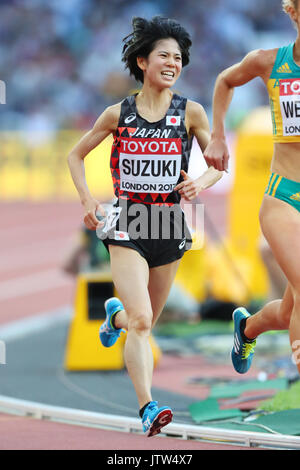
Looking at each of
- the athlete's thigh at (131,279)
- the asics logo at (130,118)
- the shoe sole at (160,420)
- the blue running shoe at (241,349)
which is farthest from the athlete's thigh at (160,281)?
the shoe sole at (160,420)

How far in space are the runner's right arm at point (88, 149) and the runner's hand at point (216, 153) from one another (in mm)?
550

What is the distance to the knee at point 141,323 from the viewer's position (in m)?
5.07

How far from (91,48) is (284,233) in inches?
1025

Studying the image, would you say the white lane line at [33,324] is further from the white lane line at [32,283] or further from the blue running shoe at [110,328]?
the blue running shoe at [110,328]

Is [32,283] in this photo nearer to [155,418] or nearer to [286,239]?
[155,418]

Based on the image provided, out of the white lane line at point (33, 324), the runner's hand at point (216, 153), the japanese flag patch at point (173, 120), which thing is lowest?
the runner's hand at point (216, 153)

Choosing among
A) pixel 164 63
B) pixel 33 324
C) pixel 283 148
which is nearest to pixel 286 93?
pixel 283 148

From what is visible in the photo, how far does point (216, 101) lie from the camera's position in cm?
518

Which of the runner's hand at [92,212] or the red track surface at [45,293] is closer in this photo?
the runner's hand at [92,212]

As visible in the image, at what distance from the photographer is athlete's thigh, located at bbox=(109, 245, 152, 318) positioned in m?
5.09

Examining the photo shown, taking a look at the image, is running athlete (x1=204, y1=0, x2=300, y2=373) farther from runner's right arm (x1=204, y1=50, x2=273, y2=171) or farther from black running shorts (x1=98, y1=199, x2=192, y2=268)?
black running shorts (x1=98, y1=199, x2=192, y2=268)

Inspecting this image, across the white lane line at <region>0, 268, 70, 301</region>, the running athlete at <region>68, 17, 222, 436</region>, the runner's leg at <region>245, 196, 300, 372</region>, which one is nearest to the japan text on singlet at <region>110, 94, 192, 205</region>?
the running athlete at <region>68, 17, 222, 436</region>
